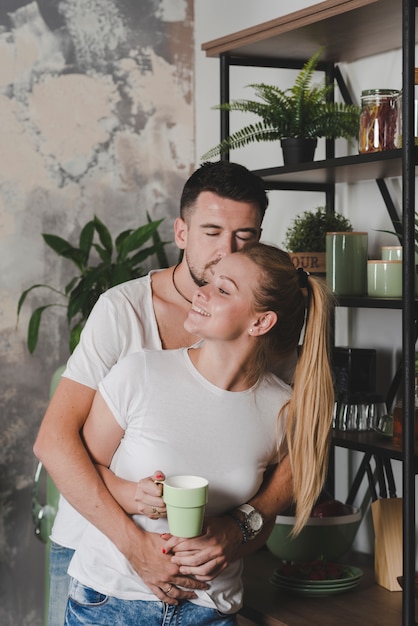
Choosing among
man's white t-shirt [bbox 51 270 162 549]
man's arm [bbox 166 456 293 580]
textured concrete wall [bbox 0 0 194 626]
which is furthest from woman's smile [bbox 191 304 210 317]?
textured concrete wall [bbox 0 0 194 626]

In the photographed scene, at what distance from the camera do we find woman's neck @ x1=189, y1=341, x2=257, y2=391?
1746mm

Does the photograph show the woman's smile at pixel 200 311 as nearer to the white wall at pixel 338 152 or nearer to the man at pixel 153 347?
the man at pixel 153 347

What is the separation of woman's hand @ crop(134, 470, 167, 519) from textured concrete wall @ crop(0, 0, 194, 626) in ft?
5.25

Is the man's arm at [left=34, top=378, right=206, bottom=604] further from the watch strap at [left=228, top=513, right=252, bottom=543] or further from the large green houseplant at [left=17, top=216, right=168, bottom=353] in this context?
the large green houseplant at [left=17, top=216, right=168, bottom=353]

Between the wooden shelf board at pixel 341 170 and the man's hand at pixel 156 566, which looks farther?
the wooden shelf board at pixel 341 170

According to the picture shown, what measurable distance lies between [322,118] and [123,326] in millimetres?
903

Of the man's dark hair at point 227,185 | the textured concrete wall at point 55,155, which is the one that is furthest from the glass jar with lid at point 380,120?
the textured concrete wall at point 55,155

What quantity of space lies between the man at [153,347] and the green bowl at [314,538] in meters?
0.46

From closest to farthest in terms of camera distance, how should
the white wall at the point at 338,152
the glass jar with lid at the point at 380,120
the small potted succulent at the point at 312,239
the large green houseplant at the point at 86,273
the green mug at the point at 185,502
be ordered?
1. the green mug at the point at 185,502
2. the glass jar with lid at the point at 380,120
3. the small potted succulent at the point at 312,239
4. the white wall at the point at 338,152
5. the large green houseplant at the point at 86,273

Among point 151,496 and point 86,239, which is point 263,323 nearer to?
point 151,496

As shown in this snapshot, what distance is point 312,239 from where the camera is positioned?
2.48 meters

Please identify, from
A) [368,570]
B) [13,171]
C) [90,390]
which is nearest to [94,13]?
[13,171]

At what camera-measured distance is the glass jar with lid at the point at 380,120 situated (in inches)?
83.0

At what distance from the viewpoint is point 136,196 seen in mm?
3355
